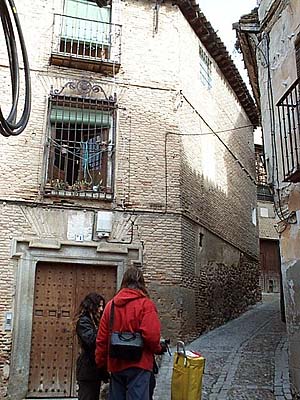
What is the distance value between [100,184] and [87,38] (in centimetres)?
342

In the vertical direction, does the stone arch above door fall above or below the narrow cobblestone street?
above

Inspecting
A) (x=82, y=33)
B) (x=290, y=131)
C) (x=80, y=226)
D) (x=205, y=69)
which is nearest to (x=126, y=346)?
(x=290, y=131)

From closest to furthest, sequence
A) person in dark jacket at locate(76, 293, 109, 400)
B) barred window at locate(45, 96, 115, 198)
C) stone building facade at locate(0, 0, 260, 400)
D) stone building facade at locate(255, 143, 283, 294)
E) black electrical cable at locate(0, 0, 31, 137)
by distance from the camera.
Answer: black electrical cable at locate(0, 0, 31, 137) < person in dark jacket at locate(76, 293, 109, 400) < stone building facade at locate(0, 0, 260, 400) < barred window at locate(45, 96, 115, 198) < stone building facade at locate(255, 143, 283, 294)

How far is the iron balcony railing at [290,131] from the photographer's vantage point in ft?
21.0

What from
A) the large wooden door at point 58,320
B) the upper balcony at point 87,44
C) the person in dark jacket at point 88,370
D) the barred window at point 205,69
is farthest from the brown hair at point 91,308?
the barred window at point 205,69

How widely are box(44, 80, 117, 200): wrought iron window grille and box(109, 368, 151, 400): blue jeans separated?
581cm

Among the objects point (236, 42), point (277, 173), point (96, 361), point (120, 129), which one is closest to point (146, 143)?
point (120, 129)

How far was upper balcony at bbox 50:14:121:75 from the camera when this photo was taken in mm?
10445

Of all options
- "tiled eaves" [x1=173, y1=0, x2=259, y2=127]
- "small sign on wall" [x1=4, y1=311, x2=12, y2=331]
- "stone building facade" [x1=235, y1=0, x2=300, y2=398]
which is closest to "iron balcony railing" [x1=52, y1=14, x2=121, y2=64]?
"tiled eaves" [x1=173, y1=0, x2=259, y2=127]

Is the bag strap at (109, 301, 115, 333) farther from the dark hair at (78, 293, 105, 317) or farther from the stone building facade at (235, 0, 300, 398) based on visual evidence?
the stone building facade at (235, 0, 300, 398)

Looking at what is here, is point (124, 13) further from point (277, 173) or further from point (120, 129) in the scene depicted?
point (277, 173)

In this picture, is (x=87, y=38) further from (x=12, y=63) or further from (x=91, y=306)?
(x=91, y=306)

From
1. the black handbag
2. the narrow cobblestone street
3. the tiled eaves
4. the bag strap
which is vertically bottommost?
the narrow cobblestone street

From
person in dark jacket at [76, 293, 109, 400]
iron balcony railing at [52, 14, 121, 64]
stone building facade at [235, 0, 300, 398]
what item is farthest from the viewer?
iron balcony railing at [52, 14, 121, 64]
